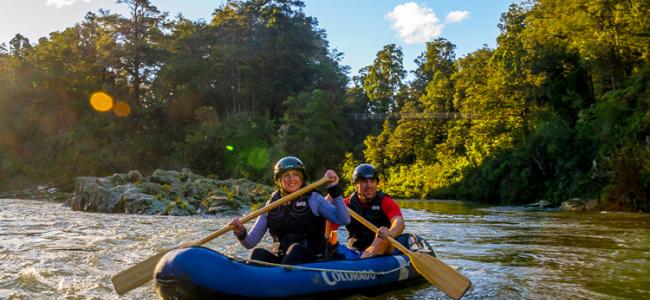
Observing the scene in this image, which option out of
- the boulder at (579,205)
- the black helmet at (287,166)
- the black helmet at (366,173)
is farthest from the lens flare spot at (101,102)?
the black helmet at (287,166)

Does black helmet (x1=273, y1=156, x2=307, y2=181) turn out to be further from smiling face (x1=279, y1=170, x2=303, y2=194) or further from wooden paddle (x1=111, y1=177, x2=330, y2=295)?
wooden paddle (x1=111, y1=177, x2=330, y2=295)

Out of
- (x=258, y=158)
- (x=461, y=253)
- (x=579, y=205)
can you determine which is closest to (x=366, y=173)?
(x=461, y=253)

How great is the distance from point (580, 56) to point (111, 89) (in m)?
33.0

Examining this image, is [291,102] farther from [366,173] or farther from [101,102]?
[366,173]

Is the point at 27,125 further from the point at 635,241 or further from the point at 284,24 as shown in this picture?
the point at 635,241

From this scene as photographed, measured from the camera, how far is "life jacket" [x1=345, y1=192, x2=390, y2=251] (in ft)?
20.8

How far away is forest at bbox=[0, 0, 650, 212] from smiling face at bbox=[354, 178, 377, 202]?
1747 cm

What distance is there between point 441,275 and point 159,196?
1437 cm

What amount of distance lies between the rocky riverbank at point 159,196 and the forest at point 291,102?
1196 centimetres

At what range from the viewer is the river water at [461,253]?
5715 mm

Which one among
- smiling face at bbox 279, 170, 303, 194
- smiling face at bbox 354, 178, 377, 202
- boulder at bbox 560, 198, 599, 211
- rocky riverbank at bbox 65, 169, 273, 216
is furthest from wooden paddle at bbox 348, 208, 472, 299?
boulder at bbox 560, 198, 599, 211

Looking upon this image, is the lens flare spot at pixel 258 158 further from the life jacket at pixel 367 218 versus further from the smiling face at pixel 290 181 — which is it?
the smiling face at pixel 290 181

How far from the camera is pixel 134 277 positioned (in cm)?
515

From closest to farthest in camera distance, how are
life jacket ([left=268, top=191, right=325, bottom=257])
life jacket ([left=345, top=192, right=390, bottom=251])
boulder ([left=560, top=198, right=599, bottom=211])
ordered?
life jacket ([left=268, top=191, right=325, bottom=257]) < life jacket ([left=345, top=192, right=390, bottom=251]) < boulder ([left=560, top=198, right=599, bottom=211])
